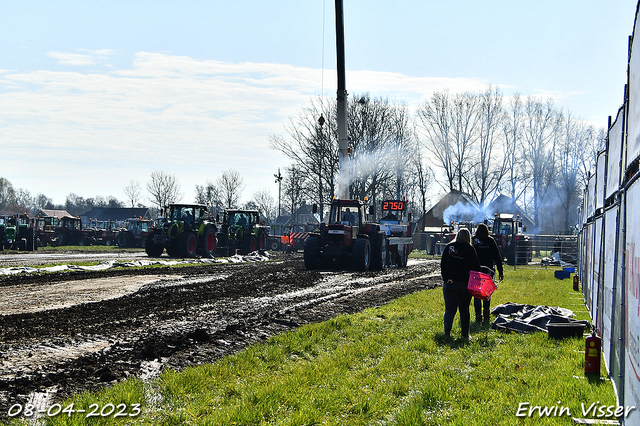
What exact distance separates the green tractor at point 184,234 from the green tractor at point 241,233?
2.78 meters

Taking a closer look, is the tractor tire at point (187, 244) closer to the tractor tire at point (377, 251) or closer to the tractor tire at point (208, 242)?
the tractor tire at point (208, 242)

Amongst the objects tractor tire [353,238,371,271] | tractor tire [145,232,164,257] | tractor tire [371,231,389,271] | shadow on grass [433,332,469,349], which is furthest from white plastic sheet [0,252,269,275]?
shadow on grass [433,332,469,349]

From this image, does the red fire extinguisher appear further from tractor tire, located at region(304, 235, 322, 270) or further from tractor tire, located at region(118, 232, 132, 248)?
tractor tire, located at region(118, 232, 132, 248)

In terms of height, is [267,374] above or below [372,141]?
below

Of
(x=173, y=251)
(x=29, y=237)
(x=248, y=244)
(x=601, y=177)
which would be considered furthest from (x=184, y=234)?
(x=601, y=177)

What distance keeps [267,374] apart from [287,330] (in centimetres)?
298

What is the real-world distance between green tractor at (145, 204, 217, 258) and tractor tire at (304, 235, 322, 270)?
25.9 ft

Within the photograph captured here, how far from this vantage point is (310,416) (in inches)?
200

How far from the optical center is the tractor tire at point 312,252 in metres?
22.0

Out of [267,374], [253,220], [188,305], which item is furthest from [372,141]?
[267,374]

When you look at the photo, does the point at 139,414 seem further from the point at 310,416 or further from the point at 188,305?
the point at 188,305

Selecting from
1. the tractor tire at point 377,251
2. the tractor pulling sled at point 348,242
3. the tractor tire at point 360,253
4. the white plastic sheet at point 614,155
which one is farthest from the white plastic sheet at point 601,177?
the tractor tire at point 377,251

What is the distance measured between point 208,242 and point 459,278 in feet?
71.1

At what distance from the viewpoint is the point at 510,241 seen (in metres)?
30.0
